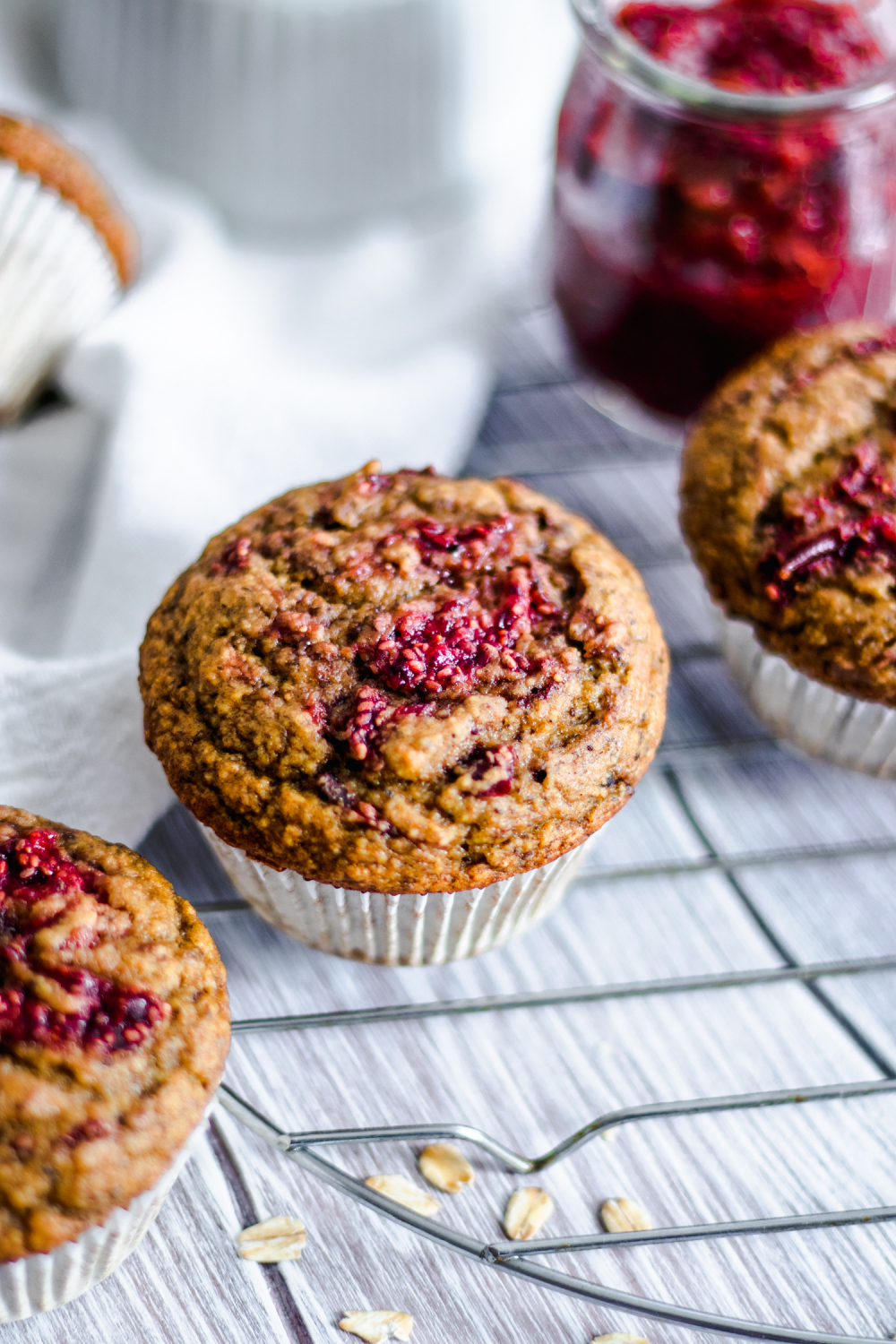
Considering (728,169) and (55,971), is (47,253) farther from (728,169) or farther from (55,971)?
(55,971)

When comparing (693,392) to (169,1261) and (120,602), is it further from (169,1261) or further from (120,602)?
(169,1261)

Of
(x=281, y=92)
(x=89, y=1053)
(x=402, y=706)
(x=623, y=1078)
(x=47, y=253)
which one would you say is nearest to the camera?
(x=89, y=1053)

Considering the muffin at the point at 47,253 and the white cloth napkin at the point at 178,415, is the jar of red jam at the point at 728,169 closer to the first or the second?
the white cloth napkin at the point at 178,415

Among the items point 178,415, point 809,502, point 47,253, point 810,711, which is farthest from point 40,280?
point 810,711

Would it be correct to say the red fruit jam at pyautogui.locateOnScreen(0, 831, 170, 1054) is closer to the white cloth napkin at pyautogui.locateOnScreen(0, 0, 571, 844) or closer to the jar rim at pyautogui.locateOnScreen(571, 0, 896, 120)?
the white cloth napkin at pyautogui.locateOnScreen(0, 0, 571, 844)

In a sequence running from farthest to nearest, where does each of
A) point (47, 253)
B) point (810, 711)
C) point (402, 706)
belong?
1. point (47, 253)
2. point (810, 711)
3. point (402, 706)

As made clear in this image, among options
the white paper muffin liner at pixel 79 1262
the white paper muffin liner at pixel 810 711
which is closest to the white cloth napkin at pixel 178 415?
the white paper muffin liner at pixel 79 1262

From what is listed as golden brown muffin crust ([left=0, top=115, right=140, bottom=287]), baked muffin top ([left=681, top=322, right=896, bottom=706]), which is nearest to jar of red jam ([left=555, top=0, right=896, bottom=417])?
baked muffin top ([left=681, top=322, right=896, bottom=706])
